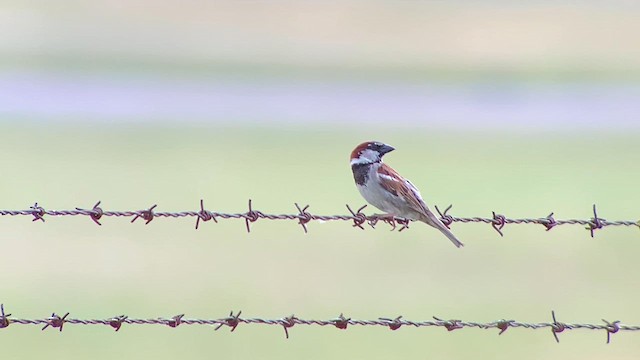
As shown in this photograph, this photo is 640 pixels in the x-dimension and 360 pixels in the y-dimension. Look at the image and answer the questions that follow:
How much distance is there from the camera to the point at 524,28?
123ft

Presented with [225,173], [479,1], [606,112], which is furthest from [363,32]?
[225,173]

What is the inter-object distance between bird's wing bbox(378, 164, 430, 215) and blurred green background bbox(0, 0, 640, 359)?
14.5 ft

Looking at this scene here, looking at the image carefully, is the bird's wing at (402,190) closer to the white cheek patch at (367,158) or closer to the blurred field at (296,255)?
the white cheek patch at (367,158)

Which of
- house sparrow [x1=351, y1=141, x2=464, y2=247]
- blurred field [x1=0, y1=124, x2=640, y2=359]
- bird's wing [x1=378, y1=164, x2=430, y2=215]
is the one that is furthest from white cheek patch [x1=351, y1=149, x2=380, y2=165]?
blurred field [x1=0, y1=124, x2=640, y2=359]

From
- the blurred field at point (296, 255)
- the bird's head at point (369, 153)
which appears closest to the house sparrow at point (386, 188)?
the bird's head at point (369, 153)

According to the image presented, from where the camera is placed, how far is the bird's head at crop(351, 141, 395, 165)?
23.7 ft

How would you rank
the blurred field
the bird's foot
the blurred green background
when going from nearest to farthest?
the bird's foot < the blurred field < the blurred green background

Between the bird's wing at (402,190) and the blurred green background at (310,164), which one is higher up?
the blurred green background at (310,164)

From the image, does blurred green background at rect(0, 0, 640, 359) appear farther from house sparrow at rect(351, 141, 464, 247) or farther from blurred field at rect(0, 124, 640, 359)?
house sparrow at rect(351, 141, 464, 247)

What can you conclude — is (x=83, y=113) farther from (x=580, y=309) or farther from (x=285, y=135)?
(x=580, y=309)

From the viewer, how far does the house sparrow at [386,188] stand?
697 centimetres

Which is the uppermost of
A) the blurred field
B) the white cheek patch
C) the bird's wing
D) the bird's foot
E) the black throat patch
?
the blurred field

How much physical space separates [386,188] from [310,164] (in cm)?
1296

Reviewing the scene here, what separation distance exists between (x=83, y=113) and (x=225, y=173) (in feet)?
20.7
